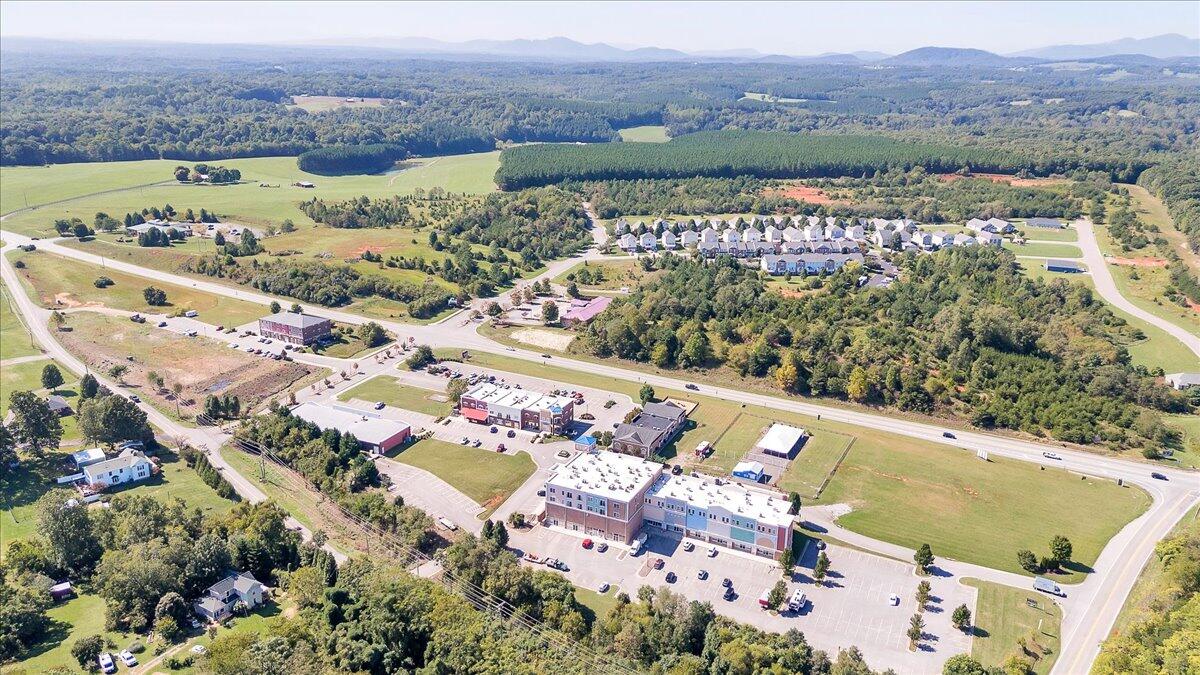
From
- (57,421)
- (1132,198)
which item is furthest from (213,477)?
(1132,198)

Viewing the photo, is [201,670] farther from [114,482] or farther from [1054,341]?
[1054,341]

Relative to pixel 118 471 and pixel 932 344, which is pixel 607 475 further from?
pixel 932 344

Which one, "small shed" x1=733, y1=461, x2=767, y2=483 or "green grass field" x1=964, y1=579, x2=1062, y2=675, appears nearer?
"green grass field" x1=964, y1=579, x2=1062, y2=675

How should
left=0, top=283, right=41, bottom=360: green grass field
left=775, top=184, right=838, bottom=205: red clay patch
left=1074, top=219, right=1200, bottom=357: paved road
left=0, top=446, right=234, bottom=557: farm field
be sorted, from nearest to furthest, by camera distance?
1. left=0, top=446, right=234, bottom=557: farm field
2. left=0, top=283, right=41, bottom=360: green grass field
3. left=1074, top=219, right=1200, bottom=357: paved road
4. left=775, top=184, right=838, bottom=205: red clay patch

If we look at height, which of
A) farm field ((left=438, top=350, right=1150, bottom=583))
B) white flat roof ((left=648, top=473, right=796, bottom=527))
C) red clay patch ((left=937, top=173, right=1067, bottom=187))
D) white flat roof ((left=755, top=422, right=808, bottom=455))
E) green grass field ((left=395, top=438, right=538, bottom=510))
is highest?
red clay patch ((left=937, top=173, right=1067, bottom=187))

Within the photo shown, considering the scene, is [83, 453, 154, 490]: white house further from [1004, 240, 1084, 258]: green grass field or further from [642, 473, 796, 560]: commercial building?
[1004, 240, 1084, 258]: green grass field

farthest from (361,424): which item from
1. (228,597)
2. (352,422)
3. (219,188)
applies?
(219,188)

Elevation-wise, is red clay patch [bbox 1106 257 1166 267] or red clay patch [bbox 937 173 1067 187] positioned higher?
red clay patch [bbox 937 173 1067 187]

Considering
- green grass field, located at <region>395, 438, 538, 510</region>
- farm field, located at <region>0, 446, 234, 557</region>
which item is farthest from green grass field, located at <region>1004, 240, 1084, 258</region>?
farm field, located at <region>0, 446, 234, 557</region>
